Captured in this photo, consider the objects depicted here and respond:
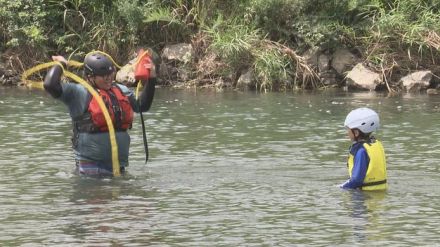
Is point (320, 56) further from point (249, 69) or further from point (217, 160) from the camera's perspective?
point (217, 160)

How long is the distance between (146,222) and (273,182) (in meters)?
2.56

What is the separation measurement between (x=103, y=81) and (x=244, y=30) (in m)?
13.5

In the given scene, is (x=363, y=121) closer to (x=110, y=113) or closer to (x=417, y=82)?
(x=110, y=113)

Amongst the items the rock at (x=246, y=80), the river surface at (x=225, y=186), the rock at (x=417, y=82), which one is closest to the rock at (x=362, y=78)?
the rock at (x=417, y=82)

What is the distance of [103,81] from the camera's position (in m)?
11.4

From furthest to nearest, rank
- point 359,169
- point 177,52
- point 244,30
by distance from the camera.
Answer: point 177,52 → point 244,30 → point 359,169

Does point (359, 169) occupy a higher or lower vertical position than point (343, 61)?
lower

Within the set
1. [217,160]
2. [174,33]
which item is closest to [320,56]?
[174,33]

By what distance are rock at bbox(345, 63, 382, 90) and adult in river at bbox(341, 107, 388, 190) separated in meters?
12.9

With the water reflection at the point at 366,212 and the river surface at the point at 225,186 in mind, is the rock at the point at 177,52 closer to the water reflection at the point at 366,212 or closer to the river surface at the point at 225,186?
the river surface at the point at 225,186

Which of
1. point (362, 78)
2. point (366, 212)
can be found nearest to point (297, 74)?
point (362, 78)

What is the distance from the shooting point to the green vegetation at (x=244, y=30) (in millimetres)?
24016

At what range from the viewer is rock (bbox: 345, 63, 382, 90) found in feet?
77.7

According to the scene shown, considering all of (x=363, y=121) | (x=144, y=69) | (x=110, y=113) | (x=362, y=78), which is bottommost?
(x=362, y=78)
